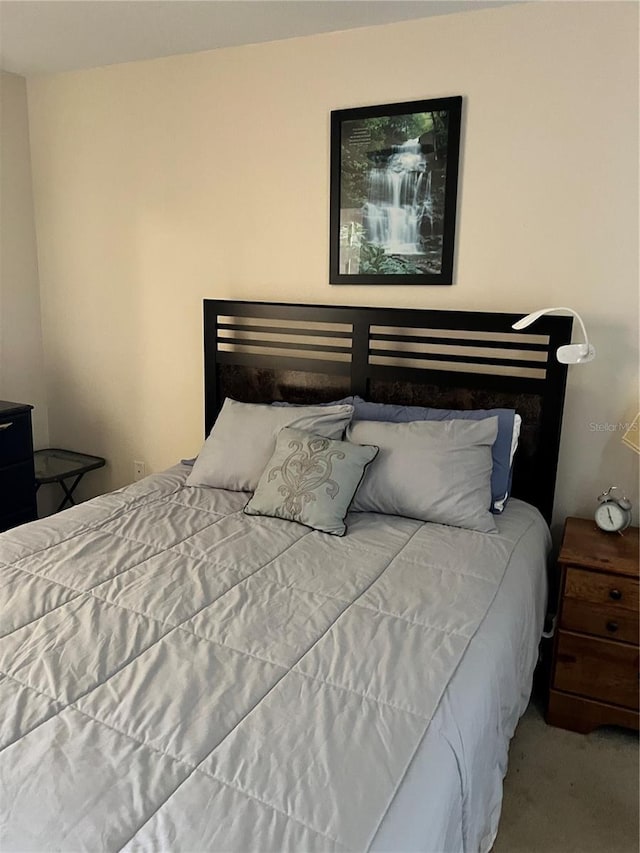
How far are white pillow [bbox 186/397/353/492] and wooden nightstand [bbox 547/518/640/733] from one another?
952 millimetres

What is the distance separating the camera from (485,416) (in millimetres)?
2365

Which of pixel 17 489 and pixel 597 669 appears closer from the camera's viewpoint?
A: pixel 597 669

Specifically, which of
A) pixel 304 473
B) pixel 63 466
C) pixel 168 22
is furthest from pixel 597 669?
pixel 168 22

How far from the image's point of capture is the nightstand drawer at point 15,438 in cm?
292

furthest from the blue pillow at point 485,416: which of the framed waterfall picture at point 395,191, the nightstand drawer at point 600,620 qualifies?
the framed waterfall picture at point 395,191

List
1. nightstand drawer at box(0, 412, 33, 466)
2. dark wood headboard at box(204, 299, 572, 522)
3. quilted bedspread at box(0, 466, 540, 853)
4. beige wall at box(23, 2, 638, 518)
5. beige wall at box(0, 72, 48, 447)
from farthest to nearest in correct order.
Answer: beige wall at box(0, 72, 48, 447) → nightstand drawer at box(0, 412, 33, 466) → dark wood headboard at box(204, 299, 572, 522) → beige wall at box(23, 2, 638, 518) → quilted bedspread at box(0, 466, 540, 853)

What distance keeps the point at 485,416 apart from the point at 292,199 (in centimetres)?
128

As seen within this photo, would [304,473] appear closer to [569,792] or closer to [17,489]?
[569,792]

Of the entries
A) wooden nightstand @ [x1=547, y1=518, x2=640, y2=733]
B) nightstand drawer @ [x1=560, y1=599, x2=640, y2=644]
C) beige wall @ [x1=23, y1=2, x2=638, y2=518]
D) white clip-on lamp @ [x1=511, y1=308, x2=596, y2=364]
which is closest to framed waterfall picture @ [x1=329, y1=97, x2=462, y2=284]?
beige wall @ [x1=23, y1=2, x2=638, y2=518]

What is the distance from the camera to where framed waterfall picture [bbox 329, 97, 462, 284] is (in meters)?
2.48

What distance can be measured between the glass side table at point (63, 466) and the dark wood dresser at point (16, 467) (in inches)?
5.5

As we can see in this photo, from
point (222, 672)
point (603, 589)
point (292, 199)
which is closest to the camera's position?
point (222, 672)

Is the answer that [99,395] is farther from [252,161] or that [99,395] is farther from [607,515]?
[607,515]

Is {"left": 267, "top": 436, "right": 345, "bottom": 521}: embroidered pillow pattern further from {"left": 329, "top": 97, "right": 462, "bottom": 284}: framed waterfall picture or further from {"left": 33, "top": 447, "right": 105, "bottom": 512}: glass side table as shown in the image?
{"left": 33, "top": 447, "right": 105, "bottom": 512}: glass side table
